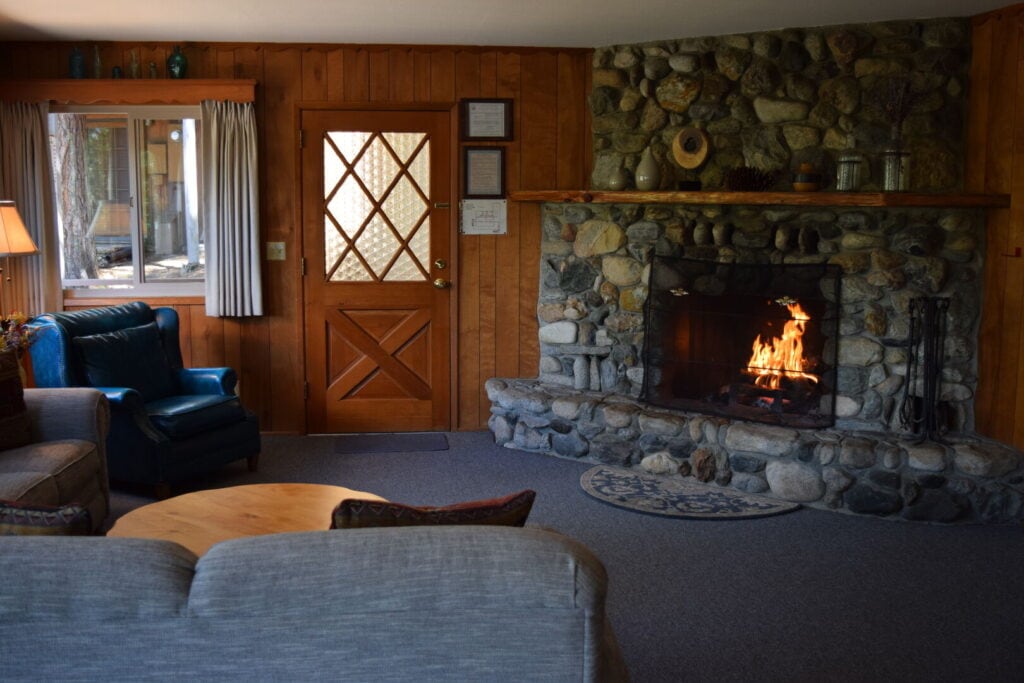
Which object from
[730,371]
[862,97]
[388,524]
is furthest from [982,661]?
[862,97]

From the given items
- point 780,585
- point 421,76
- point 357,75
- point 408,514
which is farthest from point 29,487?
point 421,76

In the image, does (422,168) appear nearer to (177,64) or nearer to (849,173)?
(177,64)

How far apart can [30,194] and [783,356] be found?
448cm

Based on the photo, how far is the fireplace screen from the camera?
5.55 meters

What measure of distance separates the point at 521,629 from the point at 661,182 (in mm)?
4350

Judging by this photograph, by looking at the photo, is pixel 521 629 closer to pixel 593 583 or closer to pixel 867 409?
pixel 593 583

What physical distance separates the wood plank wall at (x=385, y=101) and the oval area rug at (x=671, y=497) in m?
1.27

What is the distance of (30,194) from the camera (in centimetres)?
618

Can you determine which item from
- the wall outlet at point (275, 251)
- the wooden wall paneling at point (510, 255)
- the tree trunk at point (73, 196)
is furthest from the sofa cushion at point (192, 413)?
the wooden wall paneling at point (510, 255)

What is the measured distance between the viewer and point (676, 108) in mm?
6062

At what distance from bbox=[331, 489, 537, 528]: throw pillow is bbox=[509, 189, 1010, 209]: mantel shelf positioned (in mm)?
3469

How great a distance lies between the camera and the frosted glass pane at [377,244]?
6.55 meters

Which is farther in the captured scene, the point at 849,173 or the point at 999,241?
the point at 849,173

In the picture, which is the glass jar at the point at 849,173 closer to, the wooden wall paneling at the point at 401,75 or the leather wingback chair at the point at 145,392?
the wooden wall paneling at the point at 401,75
